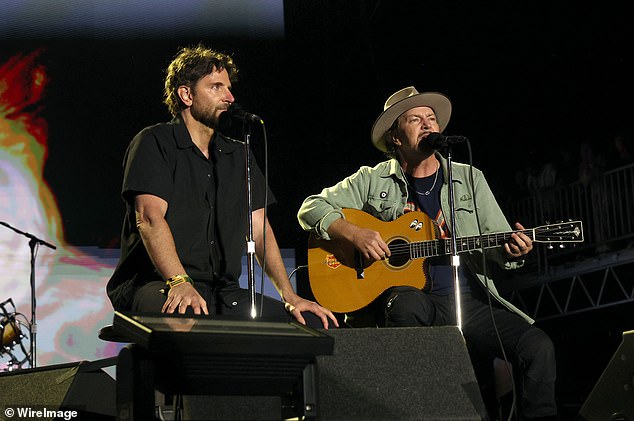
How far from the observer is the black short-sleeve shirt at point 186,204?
365 cm

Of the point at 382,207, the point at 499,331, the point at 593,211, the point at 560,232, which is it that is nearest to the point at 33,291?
the point at 382,207

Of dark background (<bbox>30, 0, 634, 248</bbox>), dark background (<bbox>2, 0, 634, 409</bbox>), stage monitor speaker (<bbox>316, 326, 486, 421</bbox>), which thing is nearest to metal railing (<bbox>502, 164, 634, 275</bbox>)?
dark background (<bbox>2, 0, 634, 409</bbox>)

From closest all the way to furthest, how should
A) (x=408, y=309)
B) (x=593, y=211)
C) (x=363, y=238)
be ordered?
1. (x=408, y=309)
2. (x=363, y=238)
3. (x=593, y=211)

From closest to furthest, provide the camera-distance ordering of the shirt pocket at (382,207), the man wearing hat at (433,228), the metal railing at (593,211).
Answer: the man wearing hat at (433,228) < the shirt pocket at (382,207) < the metal railing at (593,211)

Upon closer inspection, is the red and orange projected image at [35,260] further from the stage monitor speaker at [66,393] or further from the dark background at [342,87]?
the stage monitor speaker at [66,393]

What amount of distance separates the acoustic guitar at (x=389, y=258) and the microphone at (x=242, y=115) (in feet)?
3.40

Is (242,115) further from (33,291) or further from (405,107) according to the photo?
(33,291)

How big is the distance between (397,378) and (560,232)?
6.01 feet

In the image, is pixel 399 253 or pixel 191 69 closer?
pixel 191 69

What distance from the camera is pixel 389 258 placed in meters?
4.47

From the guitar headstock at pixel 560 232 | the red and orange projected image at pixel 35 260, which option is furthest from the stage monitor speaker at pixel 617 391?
the red and orange projected image at pixel 35 260

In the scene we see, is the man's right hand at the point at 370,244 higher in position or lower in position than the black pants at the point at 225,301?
higher
